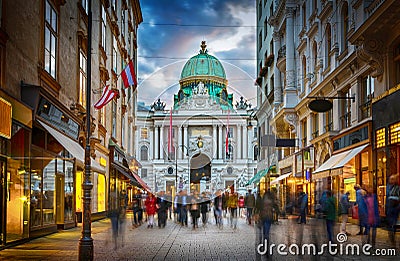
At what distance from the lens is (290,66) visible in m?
43.8

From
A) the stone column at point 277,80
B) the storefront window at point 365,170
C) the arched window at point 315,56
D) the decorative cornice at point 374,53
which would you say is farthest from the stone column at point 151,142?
the stone column at point 277,80

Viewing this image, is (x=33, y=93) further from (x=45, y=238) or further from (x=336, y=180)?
(x=336, y=180)

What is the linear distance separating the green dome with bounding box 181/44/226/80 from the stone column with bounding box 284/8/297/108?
29.4 meters

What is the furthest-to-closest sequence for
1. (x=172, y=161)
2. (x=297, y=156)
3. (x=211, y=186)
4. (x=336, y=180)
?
(x=297, y=156)
(x=336, y=180)
(x=211, y=186)
(x=172, y=161)

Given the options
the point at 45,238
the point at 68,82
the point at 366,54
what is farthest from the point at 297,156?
the point at 45,238

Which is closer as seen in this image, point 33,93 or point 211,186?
point 211,186

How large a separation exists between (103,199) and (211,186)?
21611 mm

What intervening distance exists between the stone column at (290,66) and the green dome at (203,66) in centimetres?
2941

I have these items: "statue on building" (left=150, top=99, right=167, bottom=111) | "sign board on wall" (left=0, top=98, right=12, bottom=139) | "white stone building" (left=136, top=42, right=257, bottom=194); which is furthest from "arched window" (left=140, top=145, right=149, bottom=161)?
"sign board on wall" (left=0, top=98, right=12, bottom=139)

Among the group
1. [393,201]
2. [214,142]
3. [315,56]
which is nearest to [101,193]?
[315,56]

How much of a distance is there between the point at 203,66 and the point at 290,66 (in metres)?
30.7

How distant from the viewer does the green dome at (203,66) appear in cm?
1348

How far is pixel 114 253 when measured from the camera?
16297 millimetres

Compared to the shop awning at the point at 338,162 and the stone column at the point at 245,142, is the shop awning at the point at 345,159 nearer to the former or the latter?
the shop awning at the point at 338,162
